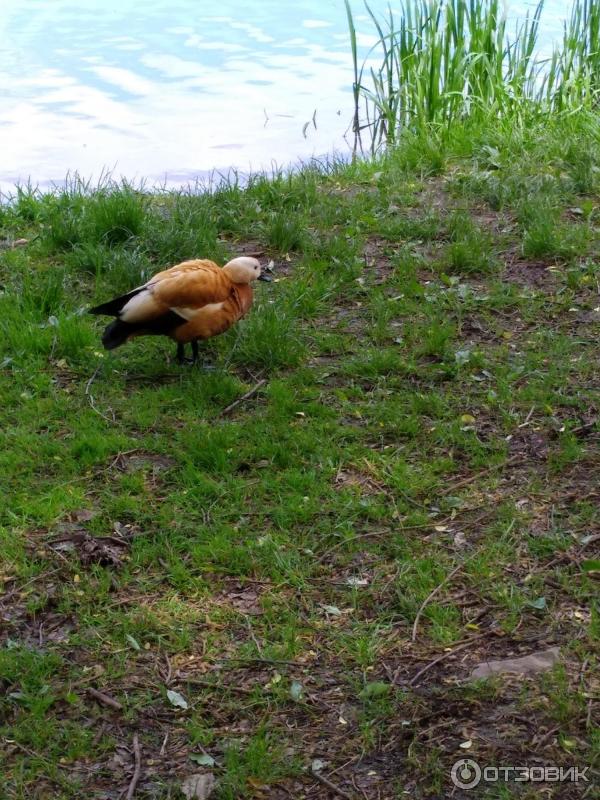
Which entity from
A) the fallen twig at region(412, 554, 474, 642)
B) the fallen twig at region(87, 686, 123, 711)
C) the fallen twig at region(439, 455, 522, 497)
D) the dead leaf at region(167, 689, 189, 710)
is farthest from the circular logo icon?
the fallen twig at region(439, 455, 522, 497)

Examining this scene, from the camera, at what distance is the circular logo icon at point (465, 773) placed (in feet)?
8.16

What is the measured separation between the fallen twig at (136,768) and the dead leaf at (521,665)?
3.08 ft

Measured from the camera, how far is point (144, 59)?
1170 cm

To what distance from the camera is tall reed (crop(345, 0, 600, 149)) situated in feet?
25.0

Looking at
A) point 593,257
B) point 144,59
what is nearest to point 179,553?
point 593,257

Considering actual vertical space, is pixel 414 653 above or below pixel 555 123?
below

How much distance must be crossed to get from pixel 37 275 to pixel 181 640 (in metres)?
2.96

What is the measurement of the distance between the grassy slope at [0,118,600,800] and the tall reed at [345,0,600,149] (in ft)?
5.26

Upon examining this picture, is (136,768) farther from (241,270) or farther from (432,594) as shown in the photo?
(241,270)

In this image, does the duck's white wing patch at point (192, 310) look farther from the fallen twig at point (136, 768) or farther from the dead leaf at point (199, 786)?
the dead leaf at point (199, 786)

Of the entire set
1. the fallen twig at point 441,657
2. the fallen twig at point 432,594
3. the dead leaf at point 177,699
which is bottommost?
the dead leaf at point 177,699

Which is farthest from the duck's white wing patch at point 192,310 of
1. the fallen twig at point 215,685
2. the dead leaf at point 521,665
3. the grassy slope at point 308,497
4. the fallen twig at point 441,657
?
the dead leaf at point 521,665

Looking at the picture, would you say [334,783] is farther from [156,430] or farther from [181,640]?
[156,430]

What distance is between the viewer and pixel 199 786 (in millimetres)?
2539
